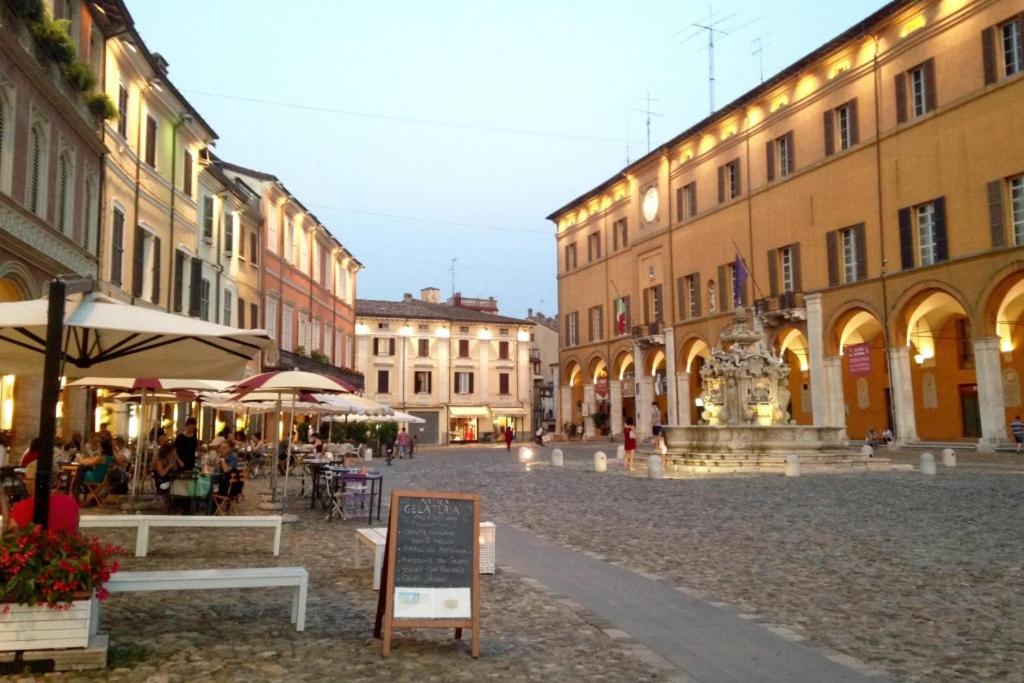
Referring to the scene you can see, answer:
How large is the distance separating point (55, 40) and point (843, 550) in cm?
1544

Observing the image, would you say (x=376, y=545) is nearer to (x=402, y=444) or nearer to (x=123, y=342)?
(x=123, y=342)

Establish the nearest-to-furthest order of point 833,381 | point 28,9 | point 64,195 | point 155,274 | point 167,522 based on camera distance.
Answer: point 167,522
point 28,9
point 64,195
point 155,274
point 833,381

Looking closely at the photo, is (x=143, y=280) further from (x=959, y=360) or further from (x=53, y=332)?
(x=959, y=360)

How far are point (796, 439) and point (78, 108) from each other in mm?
18998

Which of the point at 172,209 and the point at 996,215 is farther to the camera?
the point at 996,215

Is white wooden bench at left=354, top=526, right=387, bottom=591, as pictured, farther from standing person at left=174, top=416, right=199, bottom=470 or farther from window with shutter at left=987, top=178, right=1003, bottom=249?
window with shutter at left=987, top=178, right=1003, bottom=249

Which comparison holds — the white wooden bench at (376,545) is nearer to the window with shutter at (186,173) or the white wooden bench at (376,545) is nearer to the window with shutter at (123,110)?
the window with shutter at (123,110)

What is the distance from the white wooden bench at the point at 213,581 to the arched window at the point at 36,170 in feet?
40.3

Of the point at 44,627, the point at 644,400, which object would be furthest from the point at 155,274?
the point at 644,400

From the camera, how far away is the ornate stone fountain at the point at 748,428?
74.8 ft

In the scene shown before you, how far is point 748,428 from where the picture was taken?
23531 mm

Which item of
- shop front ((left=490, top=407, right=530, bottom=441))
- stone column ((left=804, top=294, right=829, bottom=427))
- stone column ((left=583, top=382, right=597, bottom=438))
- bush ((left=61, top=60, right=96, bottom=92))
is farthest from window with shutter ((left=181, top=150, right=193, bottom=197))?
shop front ((left=490, top=407, right=530, bottom=441))

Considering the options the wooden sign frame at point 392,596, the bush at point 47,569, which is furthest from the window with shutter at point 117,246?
the wooden sign frame at point 392,596

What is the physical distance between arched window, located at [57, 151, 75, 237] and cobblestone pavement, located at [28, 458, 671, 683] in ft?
40.2
